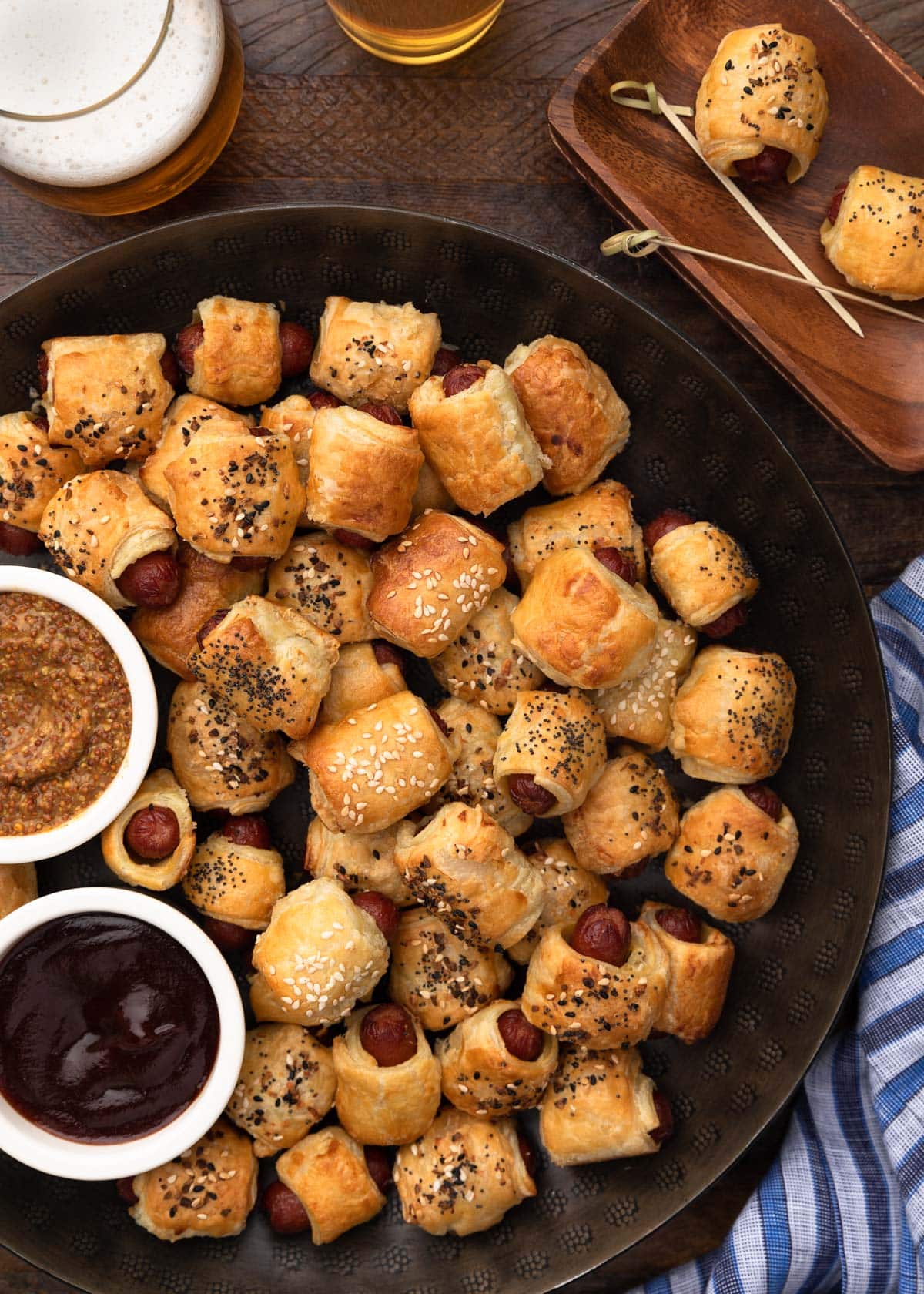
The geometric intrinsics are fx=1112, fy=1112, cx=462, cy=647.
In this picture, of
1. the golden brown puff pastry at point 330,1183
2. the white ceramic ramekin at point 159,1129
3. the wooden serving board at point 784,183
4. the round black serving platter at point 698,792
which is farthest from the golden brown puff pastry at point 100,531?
the golden brown puff pastry at point 330,1183

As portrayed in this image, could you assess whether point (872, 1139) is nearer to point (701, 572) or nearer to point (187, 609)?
point (701, 572)

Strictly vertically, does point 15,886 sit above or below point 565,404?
below

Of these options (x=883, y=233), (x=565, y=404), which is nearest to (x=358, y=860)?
(x=565, y=404)

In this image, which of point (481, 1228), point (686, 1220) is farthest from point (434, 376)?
point (686, 1220)

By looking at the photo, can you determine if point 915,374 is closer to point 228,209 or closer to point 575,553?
point 575,553

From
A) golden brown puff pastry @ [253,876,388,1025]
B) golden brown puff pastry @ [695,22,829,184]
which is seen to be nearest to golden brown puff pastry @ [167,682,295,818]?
golden brown puff pastry @ [253,876,388,1025]

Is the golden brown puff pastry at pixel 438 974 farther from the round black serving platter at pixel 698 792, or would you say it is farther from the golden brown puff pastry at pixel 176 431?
the golden brown puff pastry at pixel 176 431

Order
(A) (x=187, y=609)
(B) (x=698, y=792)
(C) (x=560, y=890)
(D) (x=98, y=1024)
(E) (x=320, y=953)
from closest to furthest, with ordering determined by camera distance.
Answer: (D) (x=98, y=1024)
(E) (x=320, y=953)
(A) (x=187, y=609)
(C) (x=560, y=890)
(B) (x=698, y=792)
